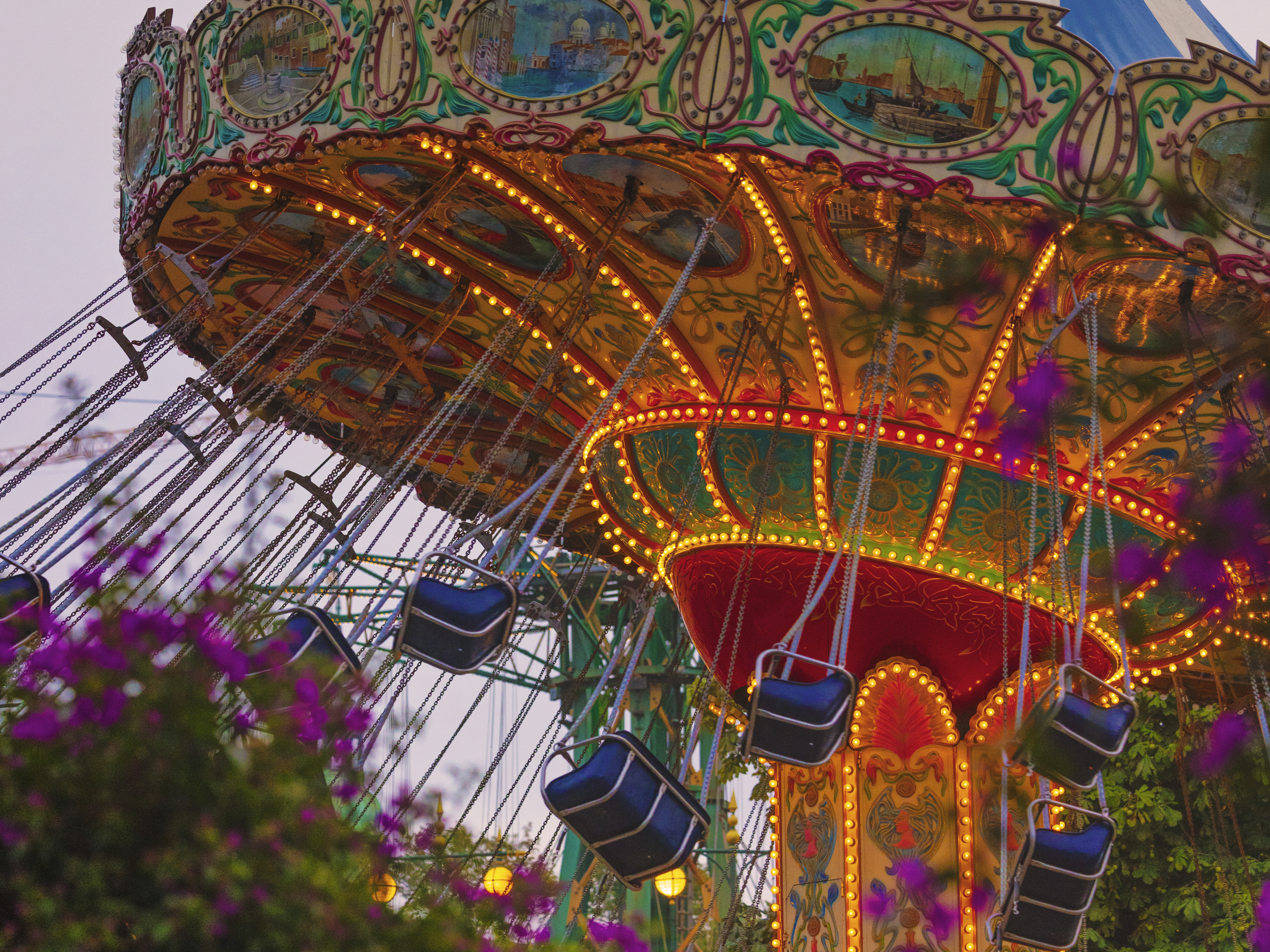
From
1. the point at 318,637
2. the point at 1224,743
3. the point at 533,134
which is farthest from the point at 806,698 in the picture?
the point at 533,134

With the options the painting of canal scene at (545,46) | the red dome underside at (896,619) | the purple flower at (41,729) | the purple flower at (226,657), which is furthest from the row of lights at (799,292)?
the purple flower at (41,729)

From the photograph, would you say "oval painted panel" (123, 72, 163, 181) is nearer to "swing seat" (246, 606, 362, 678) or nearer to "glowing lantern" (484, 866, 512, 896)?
"swing seat" (246, 606, 362, 678)

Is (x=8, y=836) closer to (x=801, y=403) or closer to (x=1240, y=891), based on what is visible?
(x=801, y=403)

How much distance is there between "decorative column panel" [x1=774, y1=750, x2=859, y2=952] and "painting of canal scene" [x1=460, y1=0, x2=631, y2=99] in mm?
3614

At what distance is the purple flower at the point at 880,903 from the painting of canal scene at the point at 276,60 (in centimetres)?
481

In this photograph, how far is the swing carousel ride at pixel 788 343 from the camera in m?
6.34

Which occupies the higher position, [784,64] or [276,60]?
[784,64]

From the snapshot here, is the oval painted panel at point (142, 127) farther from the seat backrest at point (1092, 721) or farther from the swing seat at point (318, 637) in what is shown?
the seat backrest at point (1092, 721)

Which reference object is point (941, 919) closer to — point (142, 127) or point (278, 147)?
point (278, 147)

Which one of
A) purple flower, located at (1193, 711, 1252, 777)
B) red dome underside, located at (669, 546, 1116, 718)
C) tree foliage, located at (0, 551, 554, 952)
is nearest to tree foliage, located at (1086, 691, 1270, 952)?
purple flower, located at (1193, 711, 1252, 777)

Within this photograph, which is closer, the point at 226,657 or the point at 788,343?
the point at 226,657

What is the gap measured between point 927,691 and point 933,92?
3187 millimetres

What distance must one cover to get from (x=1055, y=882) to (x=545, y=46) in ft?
13.4

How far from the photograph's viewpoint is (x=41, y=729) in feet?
8.80
